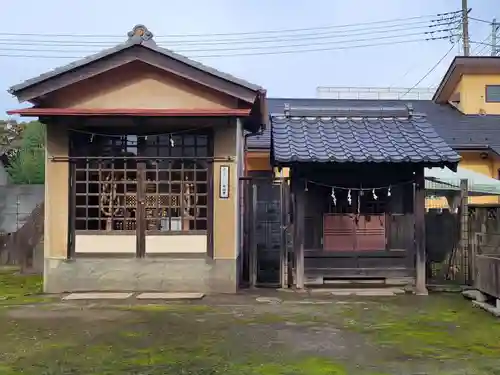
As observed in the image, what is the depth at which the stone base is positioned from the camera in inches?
429

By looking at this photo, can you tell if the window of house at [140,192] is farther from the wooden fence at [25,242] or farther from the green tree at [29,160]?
the green tree at [29,160]

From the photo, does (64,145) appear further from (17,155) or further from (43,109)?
(17,155)

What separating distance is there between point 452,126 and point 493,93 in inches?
121

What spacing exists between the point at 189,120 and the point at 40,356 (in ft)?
18.5

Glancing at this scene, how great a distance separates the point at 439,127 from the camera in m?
21.5

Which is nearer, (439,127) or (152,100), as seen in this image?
(152,100)

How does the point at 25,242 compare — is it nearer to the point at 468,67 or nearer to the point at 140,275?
the point at 140,275

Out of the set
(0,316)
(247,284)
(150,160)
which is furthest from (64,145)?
(247,284)

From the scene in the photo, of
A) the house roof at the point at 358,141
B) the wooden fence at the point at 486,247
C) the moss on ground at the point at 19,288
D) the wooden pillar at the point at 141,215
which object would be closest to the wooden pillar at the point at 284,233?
the house roof at the point at 358,141

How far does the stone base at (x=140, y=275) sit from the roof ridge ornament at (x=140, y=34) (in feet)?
13.6

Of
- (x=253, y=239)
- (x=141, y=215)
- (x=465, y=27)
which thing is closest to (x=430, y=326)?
(x=253, y=239)

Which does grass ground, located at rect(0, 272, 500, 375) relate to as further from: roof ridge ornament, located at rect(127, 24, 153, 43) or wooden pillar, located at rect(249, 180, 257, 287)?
roof ridge ornament, located at rect(127, 24, 153, 43)

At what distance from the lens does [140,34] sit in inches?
429

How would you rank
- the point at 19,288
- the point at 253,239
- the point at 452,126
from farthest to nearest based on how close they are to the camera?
the point at 452,126 < the point at 19,288 < the point at 253,239
